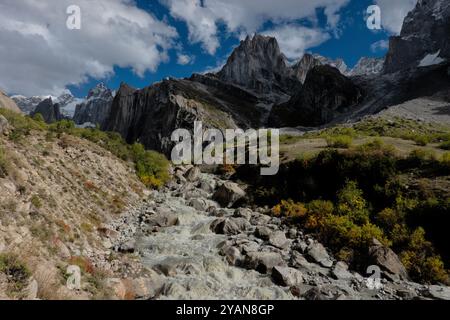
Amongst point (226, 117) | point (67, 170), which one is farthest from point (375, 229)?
point (226, 117)

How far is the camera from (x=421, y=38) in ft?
541

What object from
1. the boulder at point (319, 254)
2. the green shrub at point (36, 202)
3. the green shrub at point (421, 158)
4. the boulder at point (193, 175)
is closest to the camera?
the green shrub at point (36, 202)

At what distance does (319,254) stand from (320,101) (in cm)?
14003

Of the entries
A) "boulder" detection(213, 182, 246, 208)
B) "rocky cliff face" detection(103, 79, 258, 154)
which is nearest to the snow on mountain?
"rocky cliff face" detection(103, 79, 258, 154)

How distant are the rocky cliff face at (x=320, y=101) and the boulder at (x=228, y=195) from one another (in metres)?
115

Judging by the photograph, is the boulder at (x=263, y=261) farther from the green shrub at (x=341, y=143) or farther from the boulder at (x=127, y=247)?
the green shrub at (x=341, y=143)

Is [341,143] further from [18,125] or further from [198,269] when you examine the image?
[18,125]

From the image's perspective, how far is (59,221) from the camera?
17531mm

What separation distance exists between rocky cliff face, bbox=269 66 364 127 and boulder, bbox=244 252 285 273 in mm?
127760

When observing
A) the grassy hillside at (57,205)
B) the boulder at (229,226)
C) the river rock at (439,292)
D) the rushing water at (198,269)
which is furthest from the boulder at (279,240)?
the grassy hillside at (57,205)

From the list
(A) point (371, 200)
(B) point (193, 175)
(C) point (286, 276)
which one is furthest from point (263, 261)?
(B) point (193, 175)

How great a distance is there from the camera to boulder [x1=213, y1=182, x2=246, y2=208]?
30.2 meters

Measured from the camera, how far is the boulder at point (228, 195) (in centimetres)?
3024
